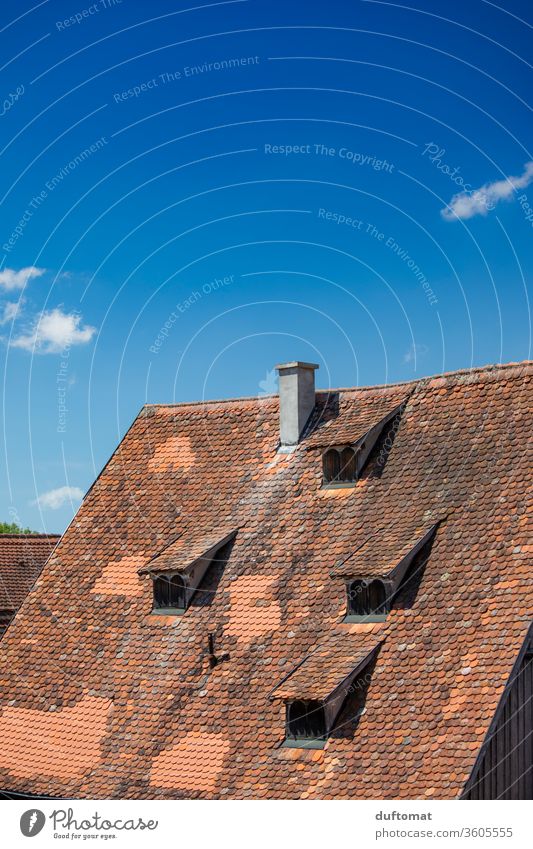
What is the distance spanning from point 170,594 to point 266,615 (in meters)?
2.90

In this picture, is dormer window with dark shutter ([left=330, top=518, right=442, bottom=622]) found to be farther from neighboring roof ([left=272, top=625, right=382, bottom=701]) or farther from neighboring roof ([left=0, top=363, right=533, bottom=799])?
neighboring roof ([left=272, top=625, right=382, bottom=701])

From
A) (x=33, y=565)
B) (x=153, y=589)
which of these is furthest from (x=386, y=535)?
(x=33, y=565)

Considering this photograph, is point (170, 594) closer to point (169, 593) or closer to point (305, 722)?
point (169, 593)

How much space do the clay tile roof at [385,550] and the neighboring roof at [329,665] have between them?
115cm

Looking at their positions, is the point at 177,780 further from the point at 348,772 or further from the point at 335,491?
the point at 335,491

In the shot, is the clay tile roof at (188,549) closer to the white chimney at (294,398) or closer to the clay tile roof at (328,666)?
the white chimney at (294,398)

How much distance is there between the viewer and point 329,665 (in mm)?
23312

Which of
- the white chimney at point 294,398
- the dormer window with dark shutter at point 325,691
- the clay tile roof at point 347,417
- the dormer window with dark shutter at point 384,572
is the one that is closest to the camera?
the dormer window with dark shutter at point 325,691

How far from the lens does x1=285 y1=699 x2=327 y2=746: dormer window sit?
2269 centimetres

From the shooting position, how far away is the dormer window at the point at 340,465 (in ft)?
90.0

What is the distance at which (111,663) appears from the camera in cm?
2717

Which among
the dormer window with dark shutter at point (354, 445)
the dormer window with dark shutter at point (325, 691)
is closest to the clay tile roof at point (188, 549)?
the dormer window with dark shutter at point (354, 445)

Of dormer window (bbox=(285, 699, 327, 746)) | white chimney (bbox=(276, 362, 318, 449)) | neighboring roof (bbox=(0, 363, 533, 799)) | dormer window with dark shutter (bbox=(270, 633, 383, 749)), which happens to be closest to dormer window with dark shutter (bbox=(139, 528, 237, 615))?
neighboring roof (bbox=(0, 363, 533, 799))

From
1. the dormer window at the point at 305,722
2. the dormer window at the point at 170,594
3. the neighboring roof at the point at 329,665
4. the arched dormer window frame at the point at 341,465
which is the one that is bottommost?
the dormer window at the point at 305,722
